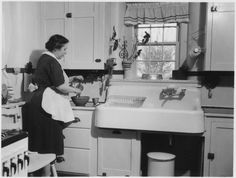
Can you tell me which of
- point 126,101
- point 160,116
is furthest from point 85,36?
point 160,116

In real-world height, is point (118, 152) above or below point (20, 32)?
below

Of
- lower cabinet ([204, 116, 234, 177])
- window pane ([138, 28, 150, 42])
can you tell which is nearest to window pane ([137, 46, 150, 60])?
window pane ([138, 28, 150, 42])

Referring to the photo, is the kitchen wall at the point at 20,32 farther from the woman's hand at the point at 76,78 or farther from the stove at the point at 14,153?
the stove at the point at 14,153

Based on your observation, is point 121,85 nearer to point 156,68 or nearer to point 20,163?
point 156,68

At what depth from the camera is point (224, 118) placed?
2350 mm

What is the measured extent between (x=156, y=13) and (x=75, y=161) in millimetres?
1908

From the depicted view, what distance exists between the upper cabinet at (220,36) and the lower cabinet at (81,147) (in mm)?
1313

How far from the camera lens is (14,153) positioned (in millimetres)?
1146

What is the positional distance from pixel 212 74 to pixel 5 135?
2182mm

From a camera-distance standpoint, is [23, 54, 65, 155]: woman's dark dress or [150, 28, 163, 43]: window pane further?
[150, 28, 163, 43]: window pane

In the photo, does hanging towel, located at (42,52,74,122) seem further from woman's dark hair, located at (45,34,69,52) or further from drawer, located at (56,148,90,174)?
drawer, located at (56,148,90,174)

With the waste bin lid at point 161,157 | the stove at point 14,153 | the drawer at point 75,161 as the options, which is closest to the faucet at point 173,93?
the waste bin lid at point 161,157

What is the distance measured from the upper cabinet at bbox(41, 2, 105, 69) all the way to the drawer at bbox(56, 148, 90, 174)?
3.01 feet

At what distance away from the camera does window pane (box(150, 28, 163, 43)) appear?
10.6ft
